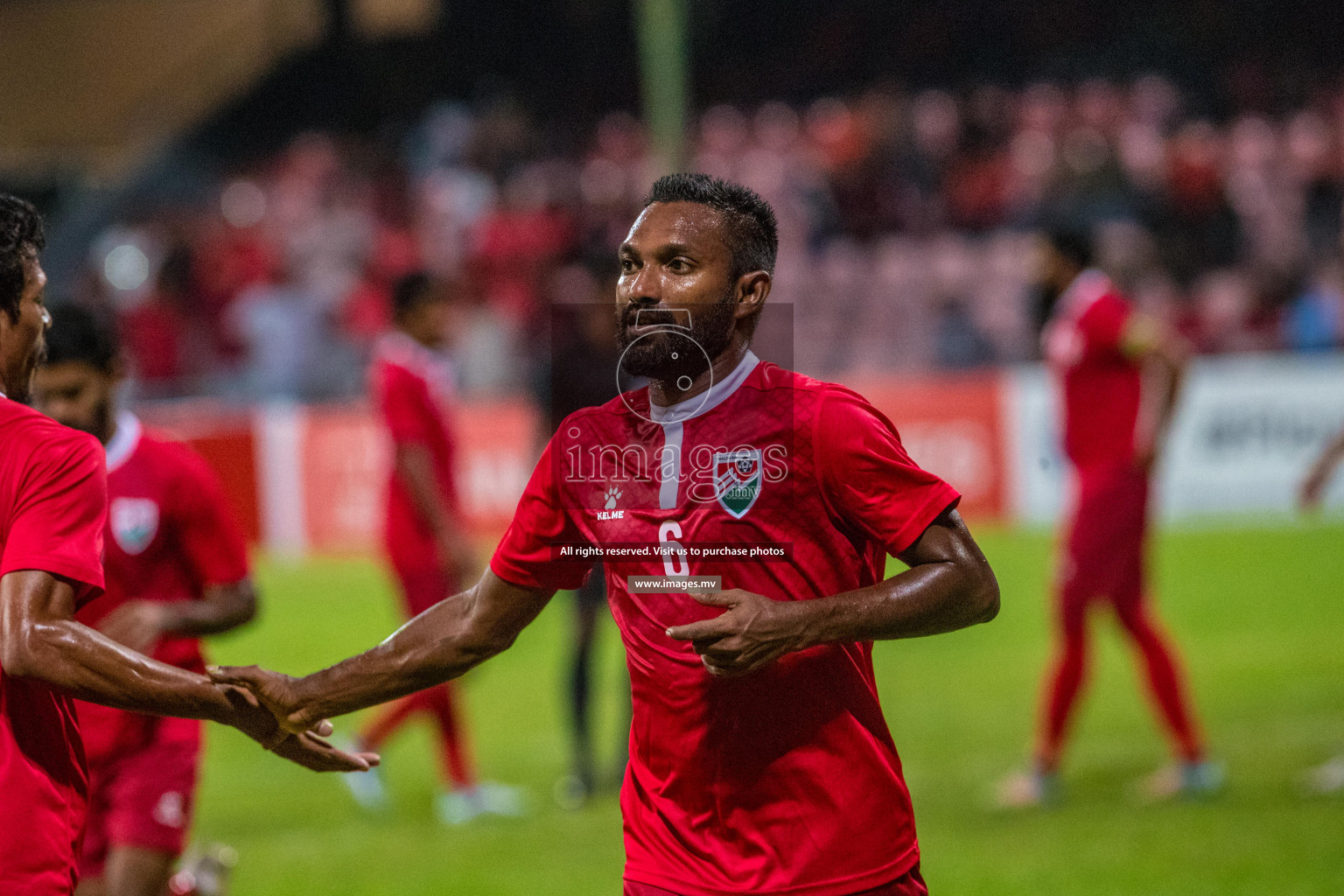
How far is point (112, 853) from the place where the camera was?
4.46m

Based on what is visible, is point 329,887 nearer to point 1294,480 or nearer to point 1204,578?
point 1204,578

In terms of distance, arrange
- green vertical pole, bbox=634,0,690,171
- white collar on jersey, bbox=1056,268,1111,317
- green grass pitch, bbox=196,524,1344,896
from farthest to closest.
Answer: green vertical pole, bbox=634,0,690,171 < white collar on jersey, bbox=1056,268,1111,317 < green grass pitch, bbox=196,524,1344,896

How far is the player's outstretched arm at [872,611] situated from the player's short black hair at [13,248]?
4.88 feet

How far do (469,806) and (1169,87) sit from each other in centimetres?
1603

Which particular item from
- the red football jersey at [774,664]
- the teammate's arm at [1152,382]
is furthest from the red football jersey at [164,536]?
the teammate's arm at [1152,382]

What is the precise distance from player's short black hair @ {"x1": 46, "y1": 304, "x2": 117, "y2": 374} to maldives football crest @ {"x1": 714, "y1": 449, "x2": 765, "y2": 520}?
227 cm

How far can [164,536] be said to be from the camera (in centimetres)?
482

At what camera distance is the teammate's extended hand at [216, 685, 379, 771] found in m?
3.50

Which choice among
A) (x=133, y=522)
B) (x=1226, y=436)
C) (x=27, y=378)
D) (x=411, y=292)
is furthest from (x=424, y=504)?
(x=1226, y=436)

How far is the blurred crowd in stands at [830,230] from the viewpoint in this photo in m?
17.5

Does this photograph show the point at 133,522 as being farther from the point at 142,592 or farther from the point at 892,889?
the point at 892,889

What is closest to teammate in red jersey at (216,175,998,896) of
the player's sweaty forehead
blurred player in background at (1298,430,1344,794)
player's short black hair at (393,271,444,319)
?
the player's sweaty forehead

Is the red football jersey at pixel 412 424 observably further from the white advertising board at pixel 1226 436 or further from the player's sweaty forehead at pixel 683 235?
the white advertising board at pixel 1226 436

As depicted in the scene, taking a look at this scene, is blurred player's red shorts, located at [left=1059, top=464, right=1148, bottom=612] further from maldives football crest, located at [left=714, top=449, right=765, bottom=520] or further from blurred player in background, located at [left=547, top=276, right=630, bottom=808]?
maldives football crest, located at [left=714, top=449, right=765, bottom=520]
